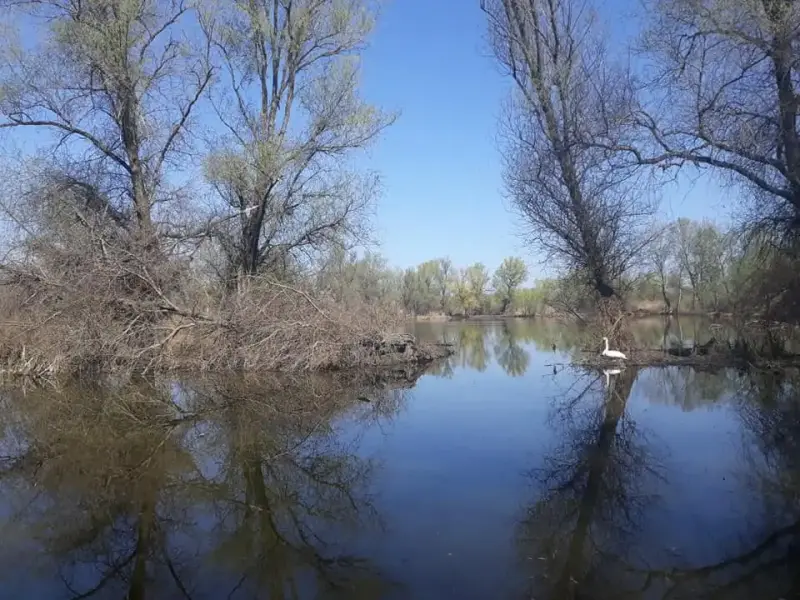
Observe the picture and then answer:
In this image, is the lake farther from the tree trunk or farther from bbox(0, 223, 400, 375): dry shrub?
the tree trunk

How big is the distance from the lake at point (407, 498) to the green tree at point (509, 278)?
61.4m

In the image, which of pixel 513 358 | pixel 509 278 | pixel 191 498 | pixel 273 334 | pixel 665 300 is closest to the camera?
pixel 191 498

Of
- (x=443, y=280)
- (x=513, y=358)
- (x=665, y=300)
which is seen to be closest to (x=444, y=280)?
(x=443, y=280)

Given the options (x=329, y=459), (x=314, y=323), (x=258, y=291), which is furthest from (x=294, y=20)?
(x=329, y=459)

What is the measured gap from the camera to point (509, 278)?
71.8 meters

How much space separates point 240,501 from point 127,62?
15421 millimetres

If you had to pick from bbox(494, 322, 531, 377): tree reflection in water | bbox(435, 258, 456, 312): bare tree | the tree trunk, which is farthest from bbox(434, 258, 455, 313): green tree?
bbox(494, 322, 531, 377): tree reflection in water

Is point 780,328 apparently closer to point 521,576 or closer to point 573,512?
point 573,512

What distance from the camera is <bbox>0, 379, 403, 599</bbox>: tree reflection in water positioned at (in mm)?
3984

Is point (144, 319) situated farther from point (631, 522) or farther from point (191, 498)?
point (631, 522)

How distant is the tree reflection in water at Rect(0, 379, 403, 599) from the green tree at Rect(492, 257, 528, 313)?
207 feet

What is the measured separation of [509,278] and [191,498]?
6812cm

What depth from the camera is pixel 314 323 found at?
1442cm

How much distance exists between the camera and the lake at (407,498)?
3885 millimetres
